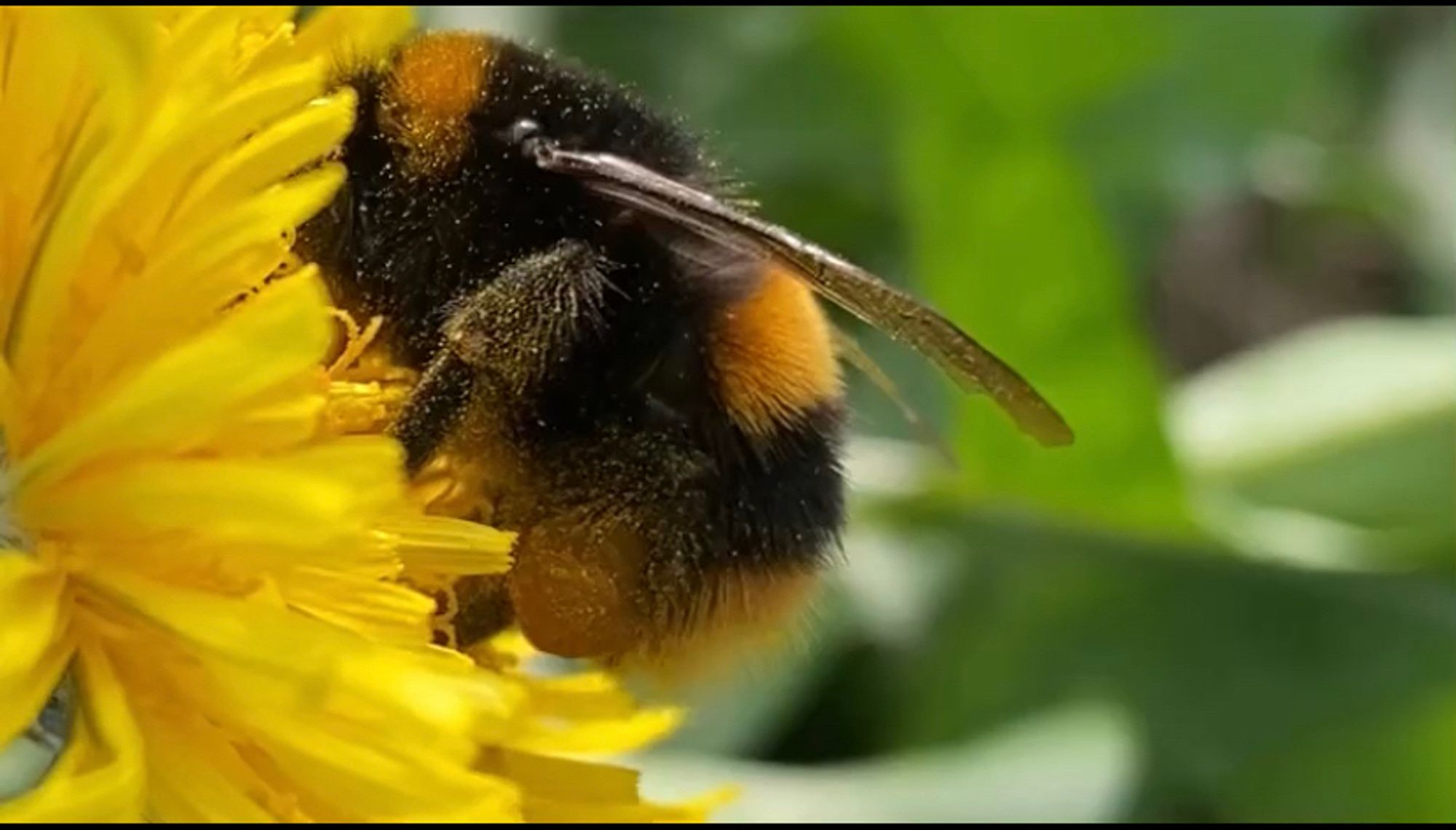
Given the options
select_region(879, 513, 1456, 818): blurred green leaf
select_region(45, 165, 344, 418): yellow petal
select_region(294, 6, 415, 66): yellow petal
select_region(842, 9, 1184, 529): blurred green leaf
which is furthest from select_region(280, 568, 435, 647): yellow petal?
select_region(879, 513, 1456, 818): blurred green leaf

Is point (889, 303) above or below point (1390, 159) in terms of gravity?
below

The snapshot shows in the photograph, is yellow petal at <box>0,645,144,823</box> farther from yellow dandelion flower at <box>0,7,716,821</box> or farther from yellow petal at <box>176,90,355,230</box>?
yellow petal at <box>176,90,355,230</box>

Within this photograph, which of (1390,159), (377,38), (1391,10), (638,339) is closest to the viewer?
(638,339)

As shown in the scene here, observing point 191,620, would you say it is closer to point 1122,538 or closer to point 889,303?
point 889,303

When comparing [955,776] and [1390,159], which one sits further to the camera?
[1390,159]

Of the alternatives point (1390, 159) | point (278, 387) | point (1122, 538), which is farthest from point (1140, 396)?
point (278, 387)

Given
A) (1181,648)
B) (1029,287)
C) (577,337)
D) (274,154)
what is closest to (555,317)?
(577,337)

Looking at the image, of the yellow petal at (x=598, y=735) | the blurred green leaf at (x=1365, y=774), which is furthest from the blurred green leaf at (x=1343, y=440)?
the yellow petal at (x=598, y=735)
